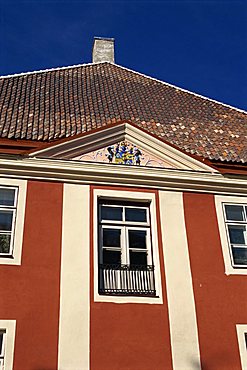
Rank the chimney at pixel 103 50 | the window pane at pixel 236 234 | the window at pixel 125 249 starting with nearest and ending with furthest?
the window at pixel 125 249 → the window pane at pixel 236 234 → the chimney at pixel 103 50

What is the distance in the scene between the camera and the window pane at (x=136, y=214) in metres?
10.7

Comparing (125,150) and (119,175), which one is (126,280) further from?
(125,150)

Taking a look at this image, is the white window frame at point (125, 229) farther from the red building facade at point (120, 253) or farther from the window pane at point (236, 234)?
the window pane at point (236, 234)

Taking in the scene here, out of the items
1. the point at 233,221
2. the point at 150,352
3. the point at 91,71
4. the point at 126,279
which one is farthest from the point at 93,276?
the point at 91,71

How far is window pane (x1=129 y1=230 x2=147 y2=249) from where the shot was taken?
10339 millimetres

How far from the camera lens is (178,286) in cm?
990

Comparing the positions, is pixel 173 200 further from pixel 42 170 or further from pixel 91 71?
pixel 91 71

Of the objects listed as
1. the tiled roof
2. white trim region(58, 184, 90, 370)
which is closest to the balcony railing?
white trim region(58, 184, 90, 370)

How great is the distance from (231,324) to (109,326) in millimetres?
2463

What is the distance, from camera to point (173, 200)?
1099 cm

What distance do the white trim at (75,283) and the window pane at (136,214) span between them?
0.93 meters

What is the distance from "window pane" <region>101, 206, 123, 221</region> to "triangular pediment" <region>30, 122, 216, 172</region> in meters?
1.09

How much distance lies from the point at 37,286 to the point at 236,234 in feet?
15.0

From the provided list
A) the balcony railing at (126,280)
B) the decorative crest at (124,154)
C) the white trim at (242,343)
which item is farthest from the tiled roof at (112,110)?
the white trim at (242,343)
